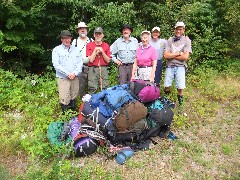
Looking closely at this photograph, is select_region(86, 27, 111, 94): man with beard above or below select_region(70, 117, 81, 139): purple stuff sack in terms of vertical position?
above

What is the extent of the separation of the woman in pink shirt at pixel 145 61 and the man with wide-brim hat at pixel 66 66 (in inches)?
51.5

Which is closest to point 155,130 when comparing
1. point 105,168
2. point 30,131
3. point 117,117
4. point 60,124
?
point 117,117

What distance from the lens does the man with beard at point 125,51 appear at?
22.8ft

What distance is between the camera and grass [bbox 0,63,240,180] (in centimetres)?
493

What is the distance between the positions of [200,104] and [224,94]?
3.51 ft

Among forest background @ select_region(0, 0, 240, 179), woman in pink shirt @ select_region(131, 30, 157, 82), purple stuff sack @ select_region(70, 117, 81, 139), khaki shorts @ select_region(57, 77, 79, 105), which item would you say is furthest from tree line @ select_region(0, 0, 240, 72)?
purple stuff sack @ select_region(70, 117, 81, 139)

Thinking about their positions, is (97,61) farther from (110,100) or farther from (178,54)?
(178,54)

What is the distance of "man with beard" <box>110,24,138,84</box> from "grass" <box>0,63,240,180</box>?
1667 mm

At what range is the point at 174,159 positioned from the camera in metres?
5.50

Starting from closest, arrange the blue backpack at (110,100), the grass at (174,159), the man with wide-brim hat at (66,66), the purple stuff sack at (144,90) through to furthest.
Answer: the grass at (174,159)
the blue backpack at (110,100)
the purple stuff sack at (144,90)
the man with wide-brim hat at (66,66)

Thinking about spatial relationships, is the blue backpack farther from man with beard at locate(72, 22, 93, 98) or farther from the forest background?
man with beard at locate(72, 22, 93, 98)

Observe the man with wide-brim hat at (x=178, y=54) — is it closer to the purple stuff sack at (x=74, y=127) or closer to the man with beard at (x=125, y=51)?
the man with beard at (x=125, y=51)

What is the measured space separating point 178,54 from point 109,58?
1.65 m

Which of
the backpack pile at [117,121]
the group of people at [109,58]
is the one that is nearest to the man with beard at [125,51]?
the group of people at [109,58]
